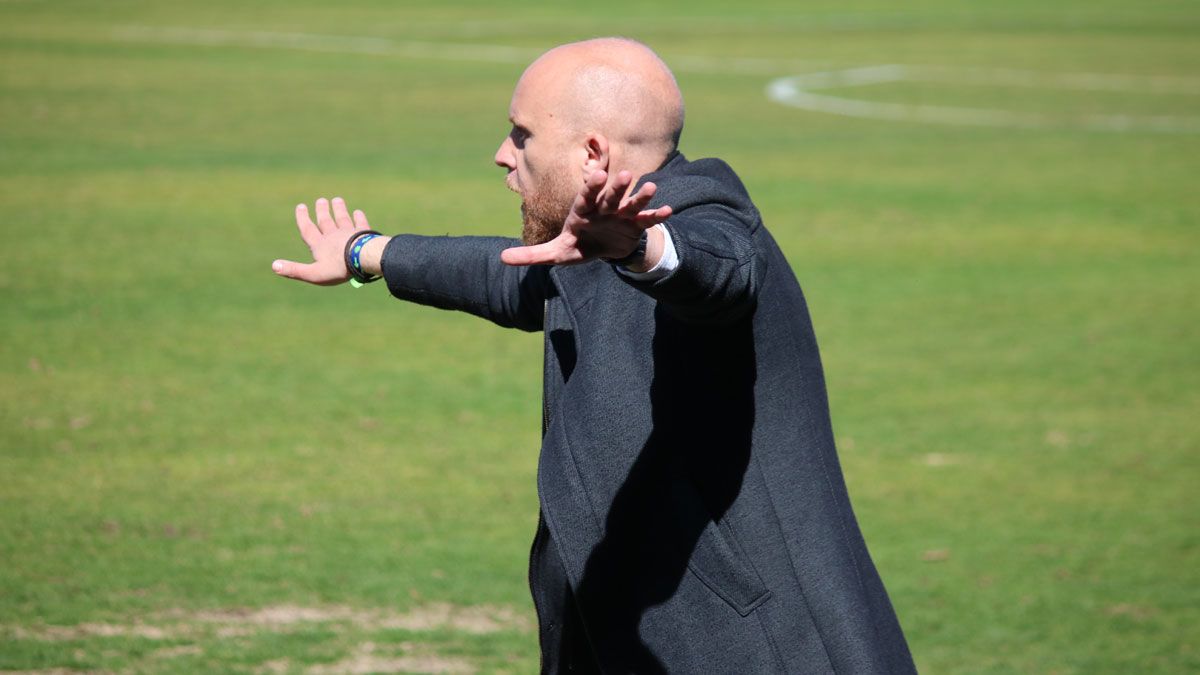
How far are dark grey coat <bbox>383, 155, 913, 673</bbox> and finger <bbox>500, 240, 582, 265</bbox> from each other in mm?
392

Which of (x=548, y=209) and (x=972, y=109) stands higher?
(x=548, y=209)

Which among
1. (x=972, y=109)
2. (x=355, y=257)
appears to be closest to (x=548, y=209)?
(x=355, y=257)

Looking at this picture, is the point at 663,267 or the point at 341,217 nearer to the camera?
the point at 663,267

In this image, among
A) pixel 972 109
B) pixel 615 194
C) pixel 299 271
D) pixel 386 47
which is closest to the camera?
pixel 615 194

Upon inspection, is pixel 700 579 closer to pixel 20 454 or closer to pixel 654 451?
pixel 654 451

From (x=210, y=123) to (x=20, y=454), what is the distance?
12.8 m

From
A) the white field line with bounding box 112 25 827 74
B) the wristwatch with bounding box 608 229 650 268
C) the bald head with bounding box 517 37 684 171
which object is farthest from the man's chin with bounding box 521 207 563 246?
the white field line with bounding box 112 25 827 74

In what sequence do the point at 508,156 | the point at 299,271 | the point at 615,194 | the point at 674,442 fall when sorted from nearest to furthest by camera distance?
the point at 615,194 < the point at 674,442 < the point at 508,156 < the point at 299,271

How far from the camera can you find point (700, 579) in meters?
2.99

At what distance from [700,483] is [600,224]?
692 mm

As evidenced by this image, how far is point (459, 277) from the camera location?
143 inches

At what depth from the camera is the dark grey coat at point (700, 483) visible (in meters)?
2.93

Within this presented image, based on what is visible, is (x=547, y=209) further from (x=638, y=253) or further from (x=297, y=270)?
(x=297, y=270)

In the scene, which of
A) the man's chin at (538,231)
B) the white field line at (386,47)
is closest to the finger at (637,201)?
the man's chin at (538,231)
